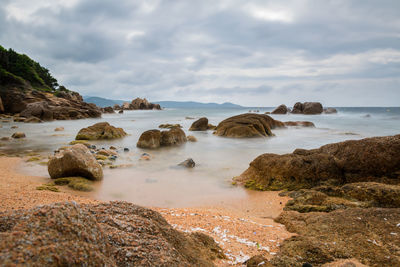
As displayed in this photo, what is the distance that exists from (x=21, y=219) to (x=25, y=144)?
48.9 ft

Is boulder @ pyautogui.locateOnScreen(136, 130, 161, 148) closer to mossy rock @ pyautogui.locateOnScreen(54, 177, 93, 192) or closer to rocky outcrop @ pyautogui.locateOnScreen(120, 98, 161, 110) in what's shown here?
mossy rock @ pyautogui.locateOnScreen(54, 177, 93, 192)

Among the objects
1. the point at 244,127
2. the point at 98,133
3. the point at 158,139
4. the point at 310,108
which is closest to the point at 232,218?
the point at 158,139

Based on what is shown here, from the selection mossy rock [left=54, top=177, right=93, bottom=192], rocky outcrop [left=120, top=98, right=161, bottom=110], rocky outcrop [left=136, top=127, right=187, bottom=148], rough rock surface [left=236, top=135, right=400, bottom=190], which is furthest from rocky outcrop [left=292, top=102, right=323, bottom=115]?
rocky outcrop [left=120, top=98, right=161, bottom=110]

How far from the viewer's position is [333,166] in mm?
6113

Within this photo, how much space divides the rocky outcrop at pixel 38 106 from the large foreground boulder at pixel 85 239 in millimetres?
35059

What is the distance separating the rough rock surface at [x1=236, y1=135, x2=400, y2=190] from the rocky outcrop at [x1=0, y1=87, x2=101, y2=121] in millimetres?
32787

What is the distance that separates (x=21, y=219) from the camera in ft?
4.61

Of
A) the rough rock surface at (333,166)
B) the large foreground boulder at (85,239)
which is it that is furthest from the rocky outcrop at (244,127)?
the large foreground boulder at (85,239)

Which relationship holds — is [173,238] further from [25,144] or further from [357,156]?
[25,144]

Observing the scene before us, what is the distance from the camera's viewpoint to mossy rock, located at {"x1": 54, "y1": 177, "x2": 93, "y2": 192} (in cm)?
631

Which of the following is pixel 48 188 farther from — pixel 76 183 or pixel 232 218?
pixel 232 218

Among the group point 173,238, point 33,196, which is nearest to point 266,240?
point 173,238

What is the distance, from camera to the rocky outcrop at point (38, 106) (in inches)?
1252

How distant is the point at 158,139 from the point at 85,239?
12.3 m
